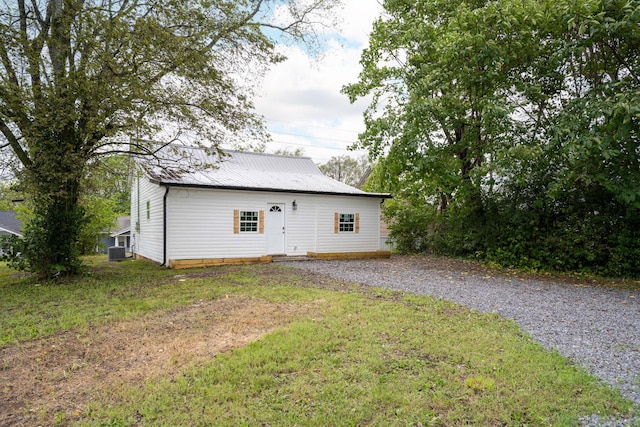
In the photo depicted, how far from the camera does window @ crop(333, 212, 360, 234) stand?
518 inches

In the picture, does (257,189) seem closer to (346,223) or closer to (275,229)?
(275,229)

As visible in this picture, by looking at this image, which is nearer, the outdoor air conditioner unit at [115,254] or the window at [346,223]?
the window at [346,223]

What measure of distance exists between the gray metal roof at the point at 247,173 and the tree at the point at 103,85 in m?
1.01

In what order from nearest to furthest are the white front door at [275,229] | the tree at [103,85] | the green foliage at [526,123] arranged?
the tree at [103,85], the green foliage at [526,123], the white front door at [275,229]

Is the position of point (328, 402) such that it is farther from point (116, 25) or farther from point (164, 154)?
point (164, 154)

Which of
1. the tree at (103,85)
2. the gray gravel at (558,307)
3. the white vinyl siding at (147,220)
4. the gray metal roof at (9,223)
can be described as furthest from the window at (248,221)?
the gray metal roof at (9,223)

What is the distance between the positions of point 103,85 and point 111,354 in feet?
17.5

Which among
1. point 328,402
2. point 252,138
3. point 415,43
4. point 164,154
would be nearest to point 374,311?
point 328,402

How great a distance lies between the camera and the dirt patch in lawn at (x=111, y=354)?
292cm

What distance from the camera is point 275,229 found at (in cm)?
1220

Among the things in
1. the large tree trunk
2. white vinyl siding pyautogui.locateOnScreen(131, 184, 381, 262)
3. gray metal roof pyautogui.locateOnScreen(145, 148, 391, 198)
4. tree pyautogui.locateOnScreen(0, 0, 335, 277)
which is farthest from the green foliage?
the large tree trunk

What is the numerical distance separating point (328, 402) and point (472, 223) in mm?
10494

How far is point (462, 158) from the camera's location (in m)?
11.7

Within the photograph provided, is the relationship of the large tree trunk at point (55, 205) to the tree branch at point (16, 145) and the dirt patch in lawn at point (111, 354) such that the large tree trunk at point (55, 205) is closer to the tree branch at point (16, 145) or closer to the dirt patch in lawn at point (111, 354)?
the tree branch at point (16, 145)
